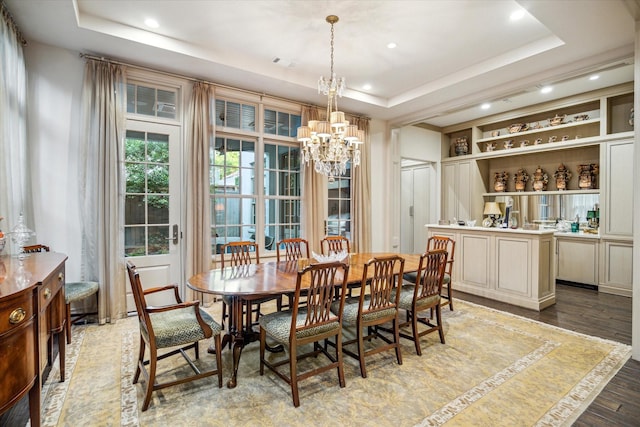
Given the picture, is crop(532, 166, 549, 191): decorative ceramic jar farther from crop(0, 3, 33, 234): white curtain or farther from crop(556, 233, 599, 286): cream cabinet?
crop(0, 3, 33, 234): white curtain

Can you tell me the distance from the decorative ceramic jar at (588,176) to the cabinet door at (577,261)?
984mm

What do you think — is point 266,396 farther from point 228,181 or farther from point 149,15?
point 149,15

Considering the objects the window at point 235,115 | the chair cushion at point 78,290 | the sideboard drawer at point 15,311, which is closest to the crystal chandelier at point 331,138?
the window at point 235,115

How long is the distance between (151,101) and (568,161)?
6.88 metres

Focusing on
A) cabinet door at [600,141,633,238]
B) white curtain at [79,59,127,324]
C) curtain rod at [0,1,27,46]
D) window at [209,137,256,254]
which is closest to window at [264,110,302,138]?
window at [209,137,256,254]

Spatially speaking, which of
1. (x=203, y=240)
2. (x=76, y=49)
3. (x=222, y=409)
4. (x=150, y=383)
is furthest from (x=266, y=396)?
(x=76, y=49)

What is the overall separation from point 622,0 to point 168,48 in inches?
165

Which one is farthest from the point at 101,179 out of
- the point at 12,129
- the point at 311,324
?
the point at 311,324

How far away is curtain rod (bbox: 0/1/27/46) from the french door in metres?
1.11

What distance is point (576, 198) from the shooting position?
5.68 metres

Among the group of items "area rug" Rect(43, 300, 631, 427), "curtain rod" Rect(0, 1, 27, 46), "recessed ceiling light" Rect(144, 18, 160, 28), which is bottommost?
"area rug" Rect(43, 300, 631, 427)

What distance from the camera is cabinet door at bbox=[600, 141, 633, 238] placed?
4.73 meters

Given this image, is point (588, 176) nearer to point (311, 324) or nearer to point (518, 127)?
point (518, 127)

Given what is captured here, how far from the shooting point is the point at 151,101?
3996 millimetres
